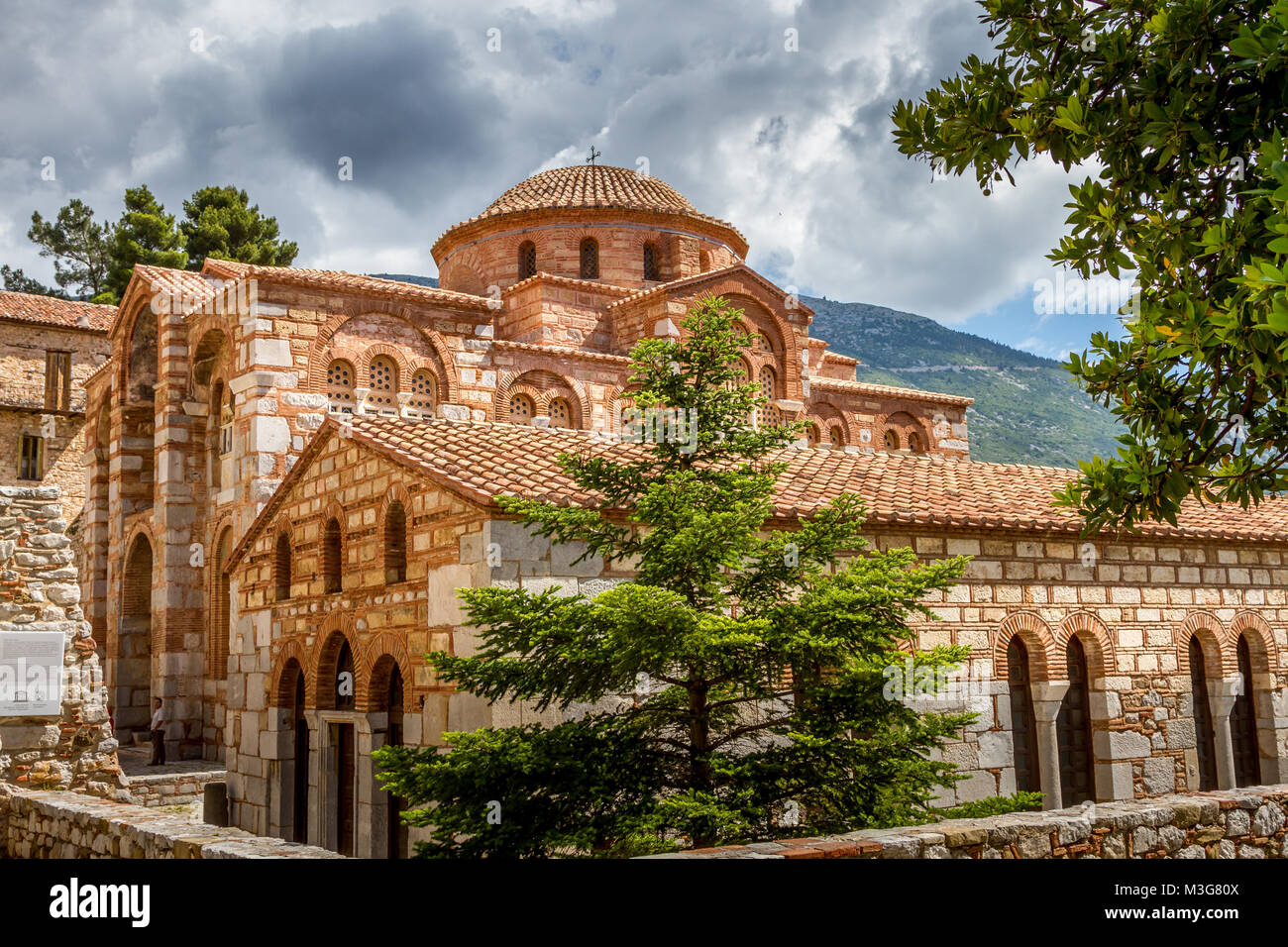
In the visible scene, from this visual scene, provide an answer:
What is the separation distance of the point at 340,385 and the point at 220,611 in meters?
4.68

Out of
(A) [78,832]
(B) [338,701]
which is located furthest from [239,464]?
(A) [78,832]

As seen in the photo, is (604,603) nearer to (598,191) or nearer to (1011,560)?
(1011,560)

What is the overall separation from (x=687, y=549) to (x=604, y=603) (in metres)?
0.64

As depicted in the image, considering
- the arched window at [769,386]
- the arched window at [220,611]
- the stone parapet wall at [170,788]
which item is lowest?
the stone parapet wall at [170,788]

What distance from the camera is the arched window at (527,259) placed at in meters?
24.9

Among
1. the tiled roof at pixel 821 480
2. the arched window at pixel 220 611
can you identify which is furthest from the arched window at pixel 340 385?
the tiled roof at pixel 821 480

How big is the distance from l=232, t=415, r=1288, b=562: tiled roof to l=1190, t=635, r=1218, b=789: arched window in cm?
143

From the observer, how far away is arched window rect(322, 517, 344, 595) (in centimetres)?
1132

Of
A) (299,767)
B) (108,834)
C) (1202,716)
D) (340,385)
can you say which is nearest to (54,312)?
(340,385)

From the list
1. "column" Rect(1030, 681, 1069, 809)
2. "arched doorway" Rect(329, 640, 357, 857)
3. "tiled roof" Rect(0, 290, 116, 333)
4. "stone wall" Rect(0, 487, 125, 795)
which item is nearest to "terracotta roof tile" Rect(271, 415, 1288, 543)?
"column" Rect(1030, 681, 1069, 809)

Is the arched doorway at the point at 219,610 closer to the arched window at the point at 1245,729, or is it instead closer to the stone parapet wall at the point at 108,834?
the stone parapet wall at the point at 108,834

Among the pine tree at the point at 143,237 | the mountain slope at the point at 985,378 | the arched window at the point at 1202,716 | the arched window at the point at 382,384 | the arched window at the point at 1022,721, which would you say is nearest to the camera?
the arched window at the point at 1022,721

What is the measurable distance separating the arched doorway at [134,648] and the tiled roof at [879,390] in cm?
1430

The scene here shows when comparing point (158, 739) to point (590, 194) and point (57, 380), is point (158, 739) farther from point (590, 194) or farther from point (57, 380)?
point (57, 380)
